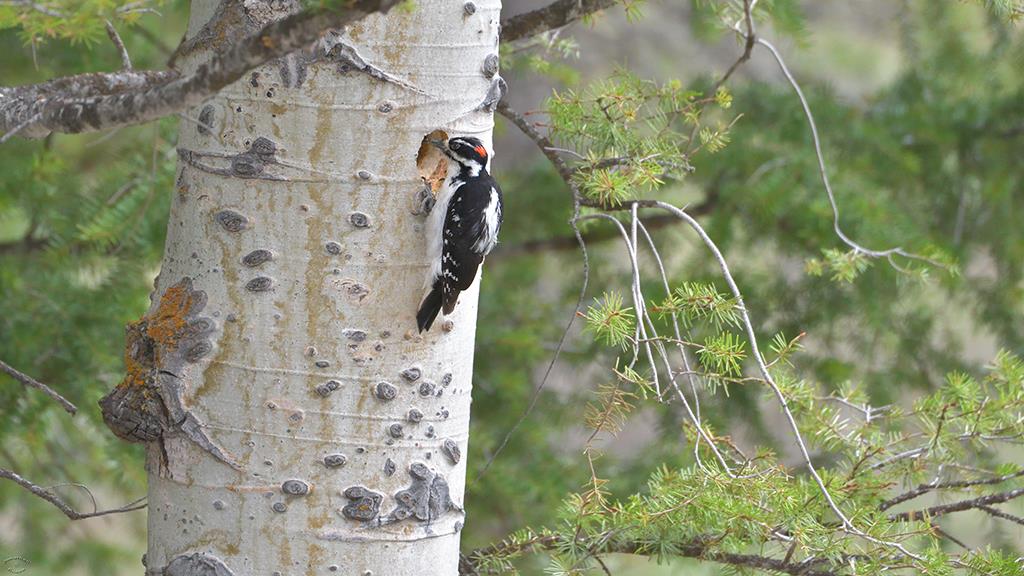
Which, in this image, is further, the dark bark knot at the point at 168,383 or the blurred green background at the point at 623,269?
the blurred green background at the point at 623,269

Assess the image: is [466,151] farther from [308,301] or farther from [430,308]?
[308,301]

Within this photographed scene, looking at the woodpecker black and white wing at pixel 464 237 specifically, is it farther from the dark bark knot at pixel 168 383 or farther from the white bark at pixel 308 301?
the dark bark knot at pixel 168 383

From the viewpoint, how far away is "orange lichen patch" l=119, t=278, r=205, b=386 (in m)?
1.74

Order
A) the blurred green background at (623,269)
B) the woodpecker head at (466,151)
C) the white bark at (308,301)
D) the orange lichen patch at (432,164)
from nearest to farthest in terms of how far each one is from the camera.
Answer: the white bark at (308,301) → the woodpecker head at (466,151) → the orange lichen patch at (432,164) → the blurred green background at (623,269)

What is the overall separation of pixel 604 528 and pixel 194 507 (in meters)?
0.71

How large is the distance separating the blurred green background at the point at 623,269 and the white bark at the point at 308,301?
1104 millimetres

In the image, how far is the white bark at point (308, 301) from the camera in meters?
1.70

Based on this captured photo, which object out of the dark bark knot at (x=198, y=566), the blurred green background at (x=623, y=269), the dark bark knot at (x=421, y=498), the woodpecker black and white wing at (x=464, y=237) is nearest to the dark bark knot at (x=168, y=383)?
the dark bark knot at (x=198, y=566)

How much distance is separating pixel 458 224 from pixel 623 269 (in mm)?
2275

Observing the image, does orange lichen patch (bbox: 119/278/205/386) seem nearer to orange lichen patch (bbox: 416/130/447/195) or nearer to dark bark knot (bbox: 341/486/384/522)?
dark bark knot (bbox: 341/486/384/522)

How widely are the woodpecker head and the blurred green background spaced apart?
2.82 feet

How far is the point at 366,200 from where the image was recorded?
1.72 meters

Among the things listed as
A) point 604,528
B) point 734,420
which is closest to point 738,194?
point 734,420

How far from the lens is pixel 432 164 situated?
7.03 ft
